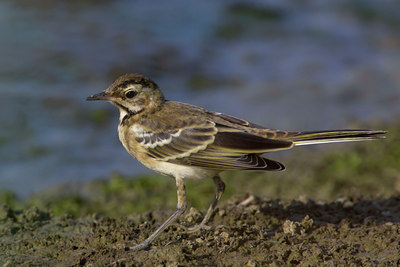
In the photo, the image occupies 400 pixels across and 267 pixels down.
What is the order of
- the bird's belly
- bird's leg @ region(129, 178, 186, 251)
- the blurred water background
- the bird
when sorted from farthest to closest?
the blurred water background → the bird's belly → the bird → bird's leg @ region(129, 178, 186, 251)

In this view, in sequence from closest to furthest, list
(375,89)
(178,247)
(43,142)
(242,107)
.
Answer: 1. (178,247)
2. (43,142)
3. (242,107)
4. (375,89)

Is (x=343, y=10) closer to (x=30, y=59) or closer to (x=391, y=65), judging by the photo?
(x=391, y=65)

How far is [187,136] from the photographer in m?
6.54

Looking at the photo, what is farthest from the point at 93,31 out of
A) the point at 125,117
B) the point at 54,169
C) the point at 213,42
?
the point at 125,117

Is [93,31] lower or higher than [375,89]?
higher

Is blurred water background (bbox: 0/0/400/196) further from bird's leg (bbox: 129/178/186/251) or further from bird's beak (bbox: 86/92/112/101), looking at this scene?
bird's leg (bbox: 129/178/186/251)

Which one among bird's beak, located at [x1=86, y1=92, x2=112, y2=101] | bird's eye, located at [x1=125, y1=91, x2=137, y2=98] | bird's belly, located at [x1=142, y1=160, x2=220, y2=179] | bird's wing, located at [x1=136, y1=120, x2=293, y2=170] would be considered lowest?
bird's belly, located at [x1=142, y1=160, x2=220, y2=179]

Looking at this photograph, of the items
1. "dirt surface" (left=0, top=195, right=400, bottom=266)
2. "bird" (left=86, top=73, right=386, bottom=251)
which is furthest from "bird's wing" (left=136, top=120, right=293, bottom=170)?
"dirt surface" (left=0, top=195, right=400, bottom=266)

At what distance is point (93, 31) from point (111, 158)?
6.07 meters

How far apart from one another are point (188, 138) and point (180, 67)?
920cm

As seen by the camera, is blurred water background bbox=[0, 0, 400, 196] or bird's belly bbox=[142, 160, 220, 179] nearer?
bird's belly bbox=[142, 160, 220, 179]

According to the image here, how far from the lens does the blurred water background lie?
1195 cm

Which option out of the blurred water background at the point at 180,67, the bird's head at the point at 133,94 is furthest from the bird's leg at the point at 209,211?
the blurred water background at the point at 180,67

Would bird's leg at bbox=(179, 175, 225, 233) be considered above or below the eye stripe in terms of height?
below
